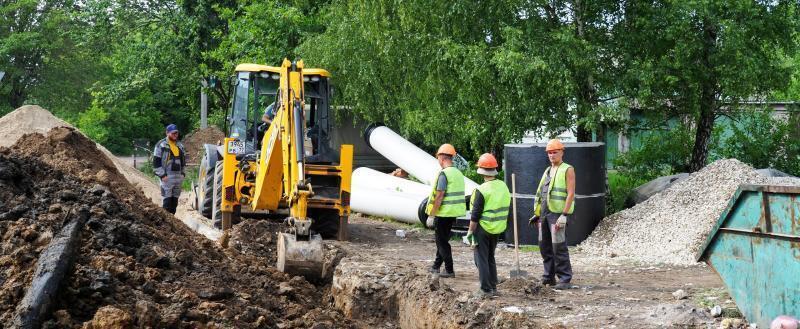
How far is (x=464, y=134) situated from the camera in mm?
17484

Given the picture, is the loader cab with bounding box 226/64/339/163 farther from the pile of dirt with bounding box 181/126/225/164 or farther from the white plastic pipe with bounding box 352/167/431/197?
the pile of dirt with bounding box 181/126/225/164

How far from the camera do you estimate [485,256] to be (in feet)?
31.4

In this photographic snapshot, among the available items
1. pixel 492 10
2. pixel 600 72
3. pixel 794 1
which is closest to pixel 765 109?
pixel 794 1

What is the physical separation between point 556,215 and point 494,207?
0.98 metres

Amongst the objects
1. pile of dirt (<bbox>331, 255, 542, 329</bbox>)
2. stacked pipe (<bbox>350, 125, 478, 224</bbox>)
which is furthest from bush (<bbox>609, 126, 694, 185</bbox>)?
pile of dirt (<bbox>331, 255, 542, 329</bbox>)

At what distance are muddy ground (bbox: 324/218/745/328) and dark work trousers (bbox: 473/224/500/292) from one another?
0.21 m

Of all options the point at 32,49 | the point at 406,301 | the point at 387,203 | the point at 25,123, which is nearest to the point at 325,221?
the point at 387,203

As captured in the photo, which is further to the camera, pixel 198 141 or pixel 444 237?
pixel 198 141

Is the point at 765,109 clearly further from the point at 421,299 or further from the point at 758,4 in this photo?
the point at 421,299

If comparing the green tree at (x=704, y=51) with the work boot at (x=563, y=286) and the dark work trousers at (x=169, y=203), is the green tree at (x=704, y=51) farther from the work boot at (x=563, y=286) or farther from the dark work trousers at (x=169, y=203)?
the dark work trousers at (x=169, y=203)

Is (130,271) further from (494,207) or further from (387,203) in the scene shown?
(387,203)

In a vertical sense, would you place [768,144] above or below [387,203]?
above

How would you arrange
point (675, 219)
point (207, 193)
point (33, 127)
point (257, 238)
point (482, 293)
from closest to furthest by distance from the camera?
point (482, 293) → point (257, 238) → point (675, 219) → point (207, 193) → point (33, 127)

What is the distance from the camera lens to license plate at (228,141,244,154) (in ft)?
45.3
